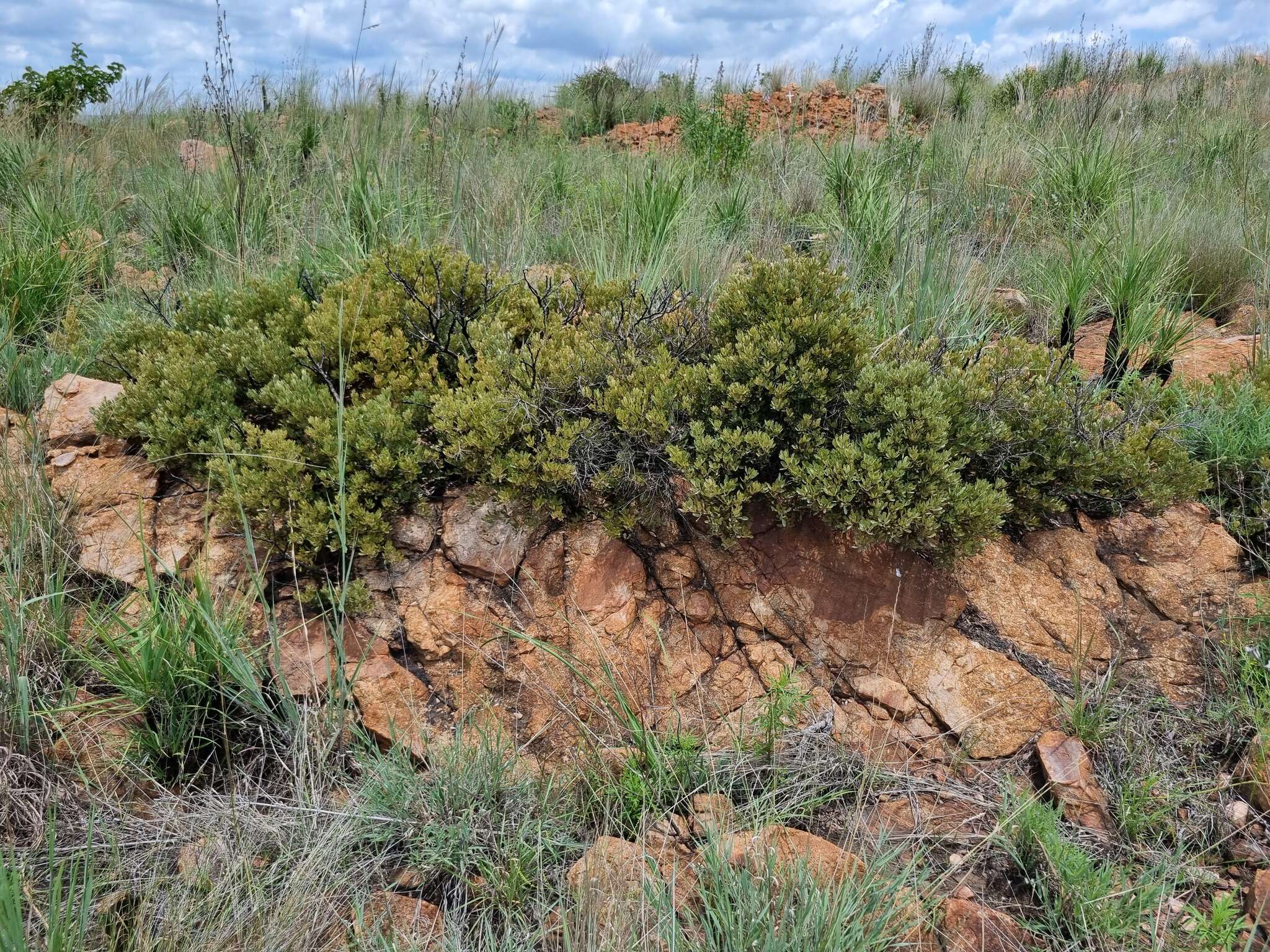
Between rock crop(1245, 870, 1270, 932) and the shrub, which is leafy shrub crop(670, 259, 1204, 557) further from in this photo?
rock crop(1245, 870, 1270, 932)

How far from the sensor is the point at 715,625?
2973mm

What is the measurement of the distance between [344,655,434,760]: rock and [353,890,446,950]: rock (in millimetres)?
510

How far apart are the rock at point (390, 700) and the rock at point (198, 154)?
5306 mm

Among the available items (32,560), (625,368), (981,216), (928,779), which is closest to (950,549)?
(928,779)

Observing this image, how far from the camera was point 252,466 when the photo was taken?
3.04 meters

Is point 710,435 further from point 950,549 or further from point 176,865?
point 176,865

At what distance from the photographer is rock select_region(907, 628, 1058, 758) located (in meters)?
2.82

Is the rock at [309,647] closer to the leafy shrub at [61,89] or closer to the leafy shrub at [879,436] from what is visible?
the leafy shrub at [879,436]

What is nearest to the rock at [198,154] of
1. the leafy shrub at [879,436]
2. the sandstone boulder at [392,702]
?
the sandstone boulder at [392,702]

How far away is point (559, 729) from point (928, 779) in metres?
1.18

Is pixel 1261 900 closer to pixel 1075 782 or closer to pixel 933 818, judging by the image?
pixel 1075 782

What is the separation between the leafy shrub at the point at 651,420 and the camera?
281 cm

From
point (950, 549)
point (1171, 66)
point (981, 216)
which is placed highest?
point (1171, 66)

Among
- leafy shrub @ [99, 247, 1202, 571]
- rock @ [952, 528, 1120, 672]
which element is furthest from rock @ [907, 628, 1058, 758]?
leafy shrub @ [99, 247, 1202, 571]
